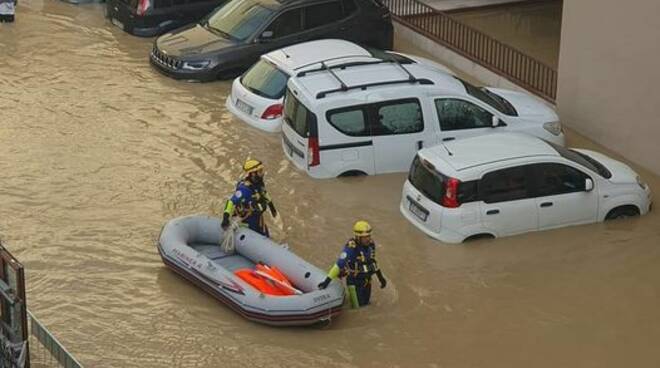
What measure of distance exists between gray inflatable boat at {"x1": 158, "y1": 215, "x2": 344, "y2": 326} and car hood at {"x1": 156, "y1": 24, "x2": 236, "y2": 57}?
714cm

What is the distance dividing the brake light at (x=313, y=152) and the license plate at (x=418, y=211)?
187 centimetres

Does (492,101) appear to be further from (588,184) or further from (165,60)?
(165,60)

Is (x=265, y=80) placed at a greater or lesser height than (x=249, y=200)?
lesser

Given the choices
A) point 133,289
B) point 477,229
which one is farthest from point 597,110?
point 133,289

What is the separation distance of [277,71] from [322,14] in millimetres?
3514

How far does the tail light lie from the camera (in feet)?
84.8

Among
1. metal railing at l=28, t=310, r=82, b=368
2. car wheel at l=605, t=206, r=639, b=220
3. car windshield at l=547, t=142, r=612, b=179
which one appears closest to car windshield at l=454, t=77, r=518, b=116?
car windshield at l=547, t=142, r=612, b=179

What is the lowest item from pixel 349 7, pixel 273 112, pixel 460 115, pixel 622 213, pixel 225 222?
pixel 622 213

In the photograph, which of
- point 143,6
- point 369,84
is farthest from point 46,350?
point 143,6

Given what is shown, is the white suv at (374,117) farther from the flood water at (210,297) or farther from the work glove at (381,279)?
the work glove at (381,279)

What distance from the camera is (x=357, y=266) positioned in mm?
15367

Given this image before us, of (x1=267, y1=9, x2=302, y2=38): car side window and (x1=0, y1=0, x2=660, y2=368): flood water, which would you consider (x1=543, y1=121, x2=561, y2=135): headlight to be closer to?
(x1=0, y1=0, x2=660, y2=368): flood water

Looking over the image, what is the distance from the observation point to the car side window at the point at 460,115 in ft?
64.1

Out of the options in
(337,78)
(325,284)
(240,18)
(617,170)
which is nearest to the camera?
(325,284)
